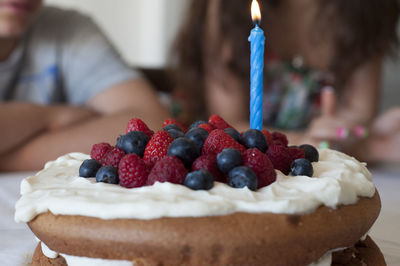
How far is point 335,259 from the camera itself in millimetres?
875

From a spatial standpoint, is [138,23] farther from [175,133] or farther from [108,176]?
[108,176]

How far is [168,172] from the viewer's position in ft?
2.59

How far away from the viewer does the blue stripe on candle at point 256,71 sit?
94 centimetres

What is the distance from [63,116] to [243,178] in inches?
53.8

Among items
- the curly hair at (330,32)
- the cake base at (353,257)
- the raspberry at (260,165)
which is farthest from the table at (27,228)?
the curly hair at (330,32)

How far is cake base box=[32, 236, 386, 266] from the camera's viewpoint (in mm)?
876

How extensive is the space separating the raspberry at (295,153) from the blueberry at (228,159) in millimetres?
168

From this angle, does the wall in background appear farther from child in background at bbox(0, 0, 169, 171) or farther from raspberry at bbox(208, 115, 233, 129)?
raspberry at bbox(208, 115, 233, 129)

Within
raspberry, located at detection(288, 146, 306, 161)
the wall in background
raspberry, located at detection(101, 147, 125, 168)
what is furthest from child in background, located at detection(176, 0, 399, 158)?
the wall in background

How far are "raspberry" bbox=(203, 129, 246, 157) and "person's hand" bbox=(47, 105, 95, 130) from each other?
4.05 ft

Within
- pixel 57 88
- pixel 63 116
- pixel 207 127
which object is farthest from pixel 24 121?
pixel 207 127

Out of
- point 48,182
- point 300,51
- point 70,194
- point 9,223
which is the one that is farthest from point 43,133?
point 300,51

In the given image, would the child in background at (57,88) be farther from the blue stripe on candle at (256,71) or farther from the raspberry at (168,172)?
the raspberry at (168,172)

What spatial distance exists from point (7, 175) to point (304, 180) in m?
1.36
